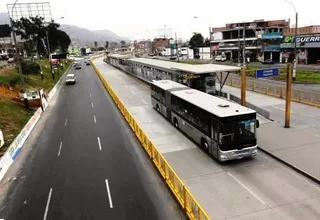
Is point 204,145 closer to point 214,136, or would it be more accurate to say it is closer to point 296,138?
point 214,136

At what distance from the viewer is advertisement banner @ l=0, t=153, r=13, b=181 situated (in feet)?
52.4

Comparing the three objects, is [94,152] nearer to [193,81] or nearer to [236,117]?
[236,117]

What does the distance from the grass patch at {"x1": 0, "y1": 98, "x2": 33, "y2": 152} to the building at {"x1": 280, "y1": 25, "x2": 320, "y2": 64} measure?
56494mm

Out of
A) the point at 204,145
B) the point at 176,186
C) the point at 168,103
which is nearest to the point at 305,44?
the point at 168,103

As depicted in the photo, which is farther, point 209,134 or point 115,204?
point 209,134

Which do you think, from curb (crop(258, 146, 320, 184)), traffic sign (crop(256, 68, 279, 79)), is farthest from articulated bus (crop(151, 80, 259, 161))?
traffic sign (crop(256, 68, 279, 79))

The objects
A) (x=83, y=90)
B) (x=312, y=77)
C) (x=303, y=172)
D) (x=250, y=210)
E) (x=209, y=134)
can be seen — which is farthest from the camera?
(x=83, y=90)

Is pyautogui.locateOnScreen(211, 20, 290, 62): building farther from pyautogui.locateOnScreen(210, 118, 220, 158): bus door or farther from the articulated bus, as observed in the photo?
pyautogui.locateOnScreen(210, 118, 220, 158): bus door

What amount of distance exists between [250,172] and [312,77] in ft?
112

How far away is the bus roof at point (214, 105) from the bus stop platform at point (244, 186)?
8.33 ft

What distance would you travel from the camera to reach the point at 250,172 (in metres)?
14.8

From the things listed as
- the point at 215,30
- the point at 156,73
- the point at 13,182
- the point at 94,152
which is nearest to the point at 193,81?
the point at 156,73

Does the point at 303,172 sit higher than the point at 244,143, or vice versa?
the point at 244,143

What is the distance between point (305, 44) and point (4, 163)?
2539 inches
